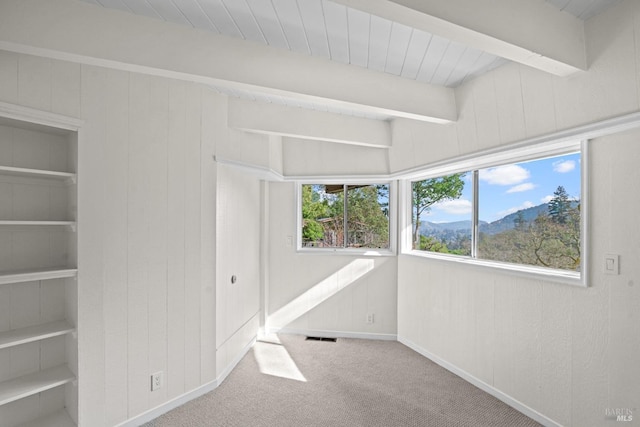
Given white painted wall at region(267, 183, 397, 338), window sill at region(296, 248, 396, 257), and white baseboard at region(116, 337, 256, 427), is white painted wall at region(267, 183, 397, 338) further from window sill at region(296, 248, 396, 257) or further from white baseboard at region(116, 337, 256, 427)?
white baseboard at region(116, 337, 256, 427)

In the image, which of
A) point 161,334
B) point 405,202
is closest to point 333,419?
point 161,334

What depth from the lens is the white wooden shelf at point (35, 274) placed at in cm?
160

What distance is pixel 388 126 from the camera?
11.3ft


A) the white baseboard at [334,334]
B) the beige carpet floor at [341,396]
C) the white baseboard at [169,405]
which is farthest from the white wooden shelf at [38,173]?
the white baseboard at [334,334]

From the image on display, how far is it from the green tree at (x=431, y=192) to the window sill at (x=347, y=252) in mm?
372

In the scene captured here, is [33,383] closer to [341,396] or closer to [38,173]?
[38,173]

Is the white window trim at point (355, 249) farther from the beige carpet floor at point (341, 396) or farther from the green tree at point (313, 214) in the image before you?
the beige carpet floor at point (341, 396)

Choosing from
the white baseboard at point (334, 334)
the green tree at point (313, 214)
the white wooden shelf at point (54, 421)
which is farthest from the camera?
the green tree at point (313, 214)

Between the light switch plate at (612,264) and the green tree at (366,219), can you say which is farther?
the green tree at (366,219)

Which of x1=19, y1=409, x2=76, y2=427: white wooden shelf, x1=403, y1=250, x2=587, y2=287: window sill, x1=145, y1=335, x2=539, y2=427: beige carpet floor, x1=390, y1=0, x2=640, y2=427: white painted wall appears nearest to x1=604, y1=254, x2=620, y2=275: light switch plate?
x1=390, y1=0, x2=640, y2=427: white painted wall

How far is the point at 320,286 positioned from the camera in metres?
3.80

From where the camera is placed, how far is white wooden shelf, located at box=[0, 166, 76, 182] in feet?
5.19

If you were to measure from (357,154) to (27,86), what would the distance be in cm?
291

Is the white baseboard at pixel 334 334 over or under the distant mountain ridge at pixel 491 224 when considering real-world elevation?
under
